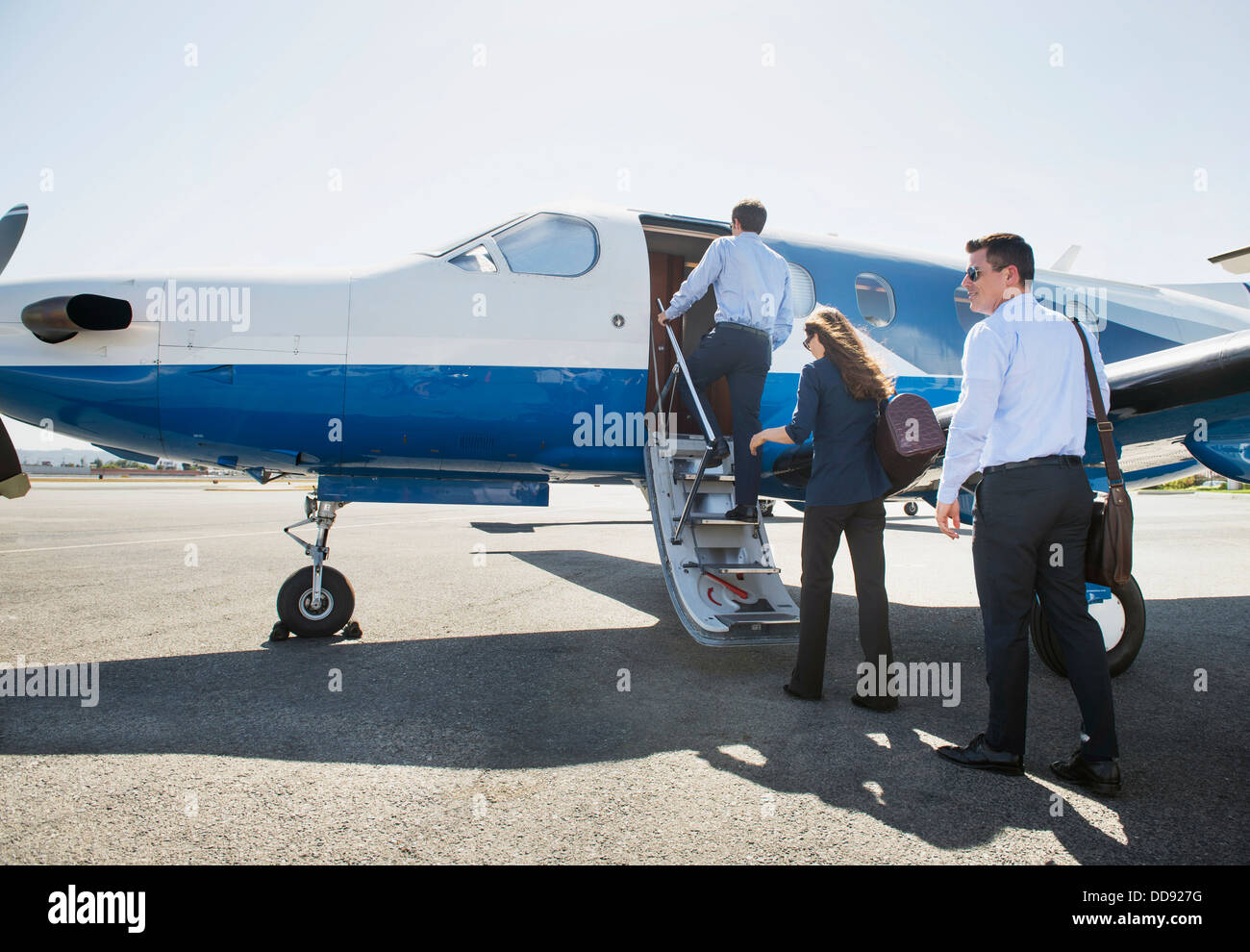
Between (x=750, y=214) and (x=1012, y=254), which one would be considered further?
(x=750, y=214)

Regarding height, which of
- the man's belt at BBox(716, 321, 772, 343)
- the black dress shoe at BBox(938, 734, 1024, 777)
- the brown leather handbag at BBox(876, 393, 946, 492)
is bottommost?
the black dress shoe at BBox(938, 734, 1024, 777)

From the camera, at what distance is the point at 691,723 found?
3.36 meters

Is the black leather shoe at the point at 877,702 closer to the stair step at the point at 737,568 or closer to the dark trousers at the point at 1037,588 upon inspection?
the dark trousers at the point at 1037,588

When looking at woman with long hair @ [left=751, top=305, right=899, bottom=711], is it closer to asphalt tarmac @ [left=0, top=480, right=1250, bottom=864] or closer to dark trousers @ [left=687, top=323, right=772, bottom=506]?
asphalt tarmac @ [left=0, top=480, right=1250, bottom=864]

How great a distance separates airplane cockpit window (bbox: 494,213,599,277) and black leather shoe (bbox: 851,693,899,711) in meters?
3.29

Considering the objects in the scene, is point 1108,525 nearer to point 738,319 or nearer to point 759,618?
point 759,618

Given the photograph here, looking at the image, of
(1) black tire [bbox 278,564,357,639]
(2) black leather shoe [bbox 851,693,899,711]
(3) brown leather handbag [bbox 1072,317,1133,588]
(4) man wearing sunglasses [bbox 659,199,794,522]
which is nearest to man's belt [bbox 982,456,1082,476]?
(3) brown leather handbag [bbox 1072,317,1133,588]

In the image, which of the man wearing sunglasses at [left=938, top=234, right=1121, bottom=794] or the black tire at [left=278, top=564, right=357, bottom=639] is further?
the black tire at [left=278, top=564, right=357, bottom=639]

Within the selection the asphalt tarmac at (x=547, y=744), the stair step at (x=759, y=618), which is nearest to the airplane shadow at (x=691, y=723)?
the asphalt tarmac at (x=547, y=744)

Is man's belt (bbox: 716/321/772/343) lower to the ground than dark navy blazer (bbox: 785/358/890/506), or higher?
higher

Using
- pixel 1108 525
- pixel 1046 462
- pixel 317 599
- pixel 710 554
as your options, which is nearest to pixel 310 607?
pixel 317 599

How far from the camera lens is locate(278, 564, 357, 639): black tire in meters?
4.92

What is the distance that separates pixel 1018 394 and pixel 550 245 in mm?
3346
